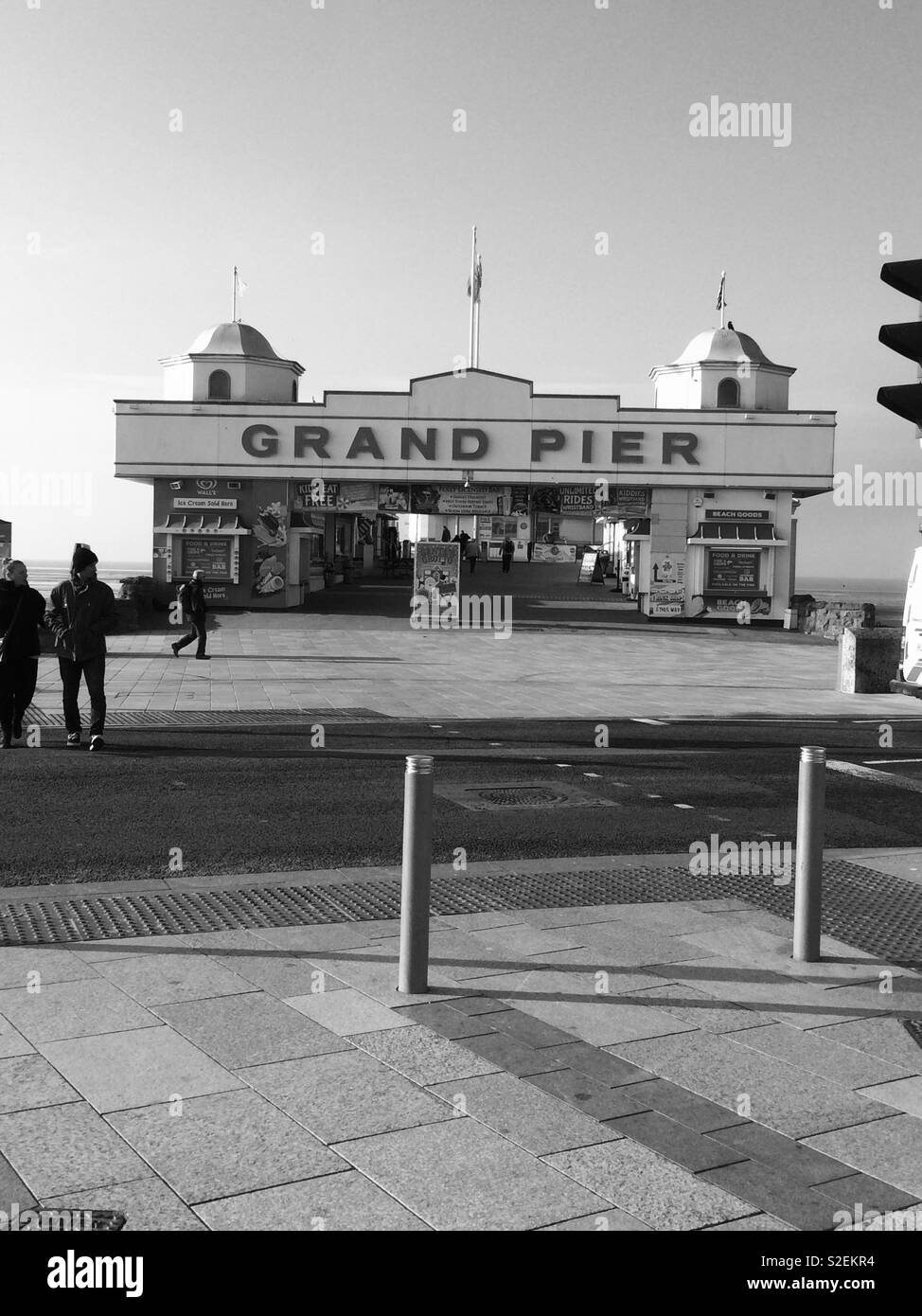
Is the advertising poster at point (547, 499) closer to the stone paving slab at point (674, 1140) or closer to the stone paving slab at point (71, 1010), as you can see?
the stone paving slab at point (71, 1010)

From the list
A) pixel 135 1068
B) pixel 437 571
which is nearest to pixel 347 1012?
pixel 135 1068

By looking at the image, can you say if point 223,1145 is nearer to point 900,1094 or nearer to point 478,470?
point 900,1094

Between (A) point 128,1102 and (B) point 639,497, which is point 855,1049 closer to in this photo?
(A) point 128,1102

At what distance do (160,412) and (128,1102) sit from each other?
35.2 meters

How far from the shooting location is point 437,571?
33.4 metres

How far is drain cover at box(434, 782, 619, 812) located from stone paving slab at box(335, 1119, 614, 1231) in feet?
18.7

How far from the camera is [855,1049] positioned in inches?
196

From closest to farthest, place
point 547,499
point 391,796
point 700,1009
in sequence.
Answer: point 700,1009 → point 391,796 → point 547,499

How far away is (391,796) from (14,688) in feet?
14.5

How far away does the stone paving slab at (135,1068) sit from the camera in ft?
14.2

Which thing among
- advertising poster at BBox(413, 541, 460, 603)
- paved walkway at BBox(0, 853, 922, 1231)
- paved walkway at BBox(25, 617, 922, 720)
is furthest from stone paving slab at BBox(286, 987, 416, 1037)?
advertising poster at BBox(413, 541, 460, 603)

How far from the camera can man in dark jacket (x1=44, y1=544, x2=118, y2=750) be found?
12.6 metres

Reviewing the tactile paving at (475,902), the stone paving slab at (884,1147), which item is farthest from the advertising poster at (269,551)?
the stone paving slab at (884,1147)

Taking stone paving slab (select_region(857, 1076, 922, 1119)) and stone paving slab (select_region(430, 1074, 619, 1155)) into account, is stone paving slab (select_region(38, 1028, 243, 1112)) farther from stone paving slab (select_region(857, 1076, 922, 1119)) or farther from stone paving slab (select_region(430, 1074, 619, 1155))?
stone paving slab (select_region(857, 1076, 922, 1119))
